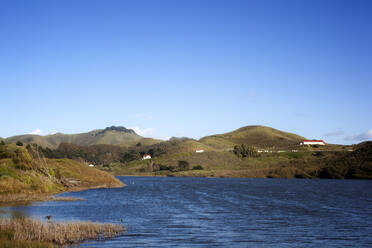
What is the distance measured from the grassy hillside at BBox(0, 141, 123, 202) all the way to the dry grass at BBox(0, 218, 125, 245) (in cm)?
2756

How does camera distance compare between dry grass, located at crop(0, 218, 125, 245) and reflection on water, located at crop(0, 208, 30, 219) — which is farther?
reflection on water, located at crop(0, 208, 30, 219)

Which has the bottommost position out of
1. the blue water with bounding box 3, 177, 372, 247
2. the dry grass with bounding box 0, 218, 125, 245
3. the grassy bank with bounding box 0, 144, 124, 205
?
the blue water with bounding box 3, 177, 372, 247

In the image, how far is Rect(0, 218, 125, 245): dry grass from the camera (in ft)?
92.1

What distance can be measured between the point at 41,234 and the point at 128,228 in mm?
10801

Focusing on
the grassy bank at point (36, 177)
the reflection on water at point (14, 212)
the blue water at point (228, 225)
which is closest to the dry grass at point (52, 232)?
the blue water at point (228, 225)

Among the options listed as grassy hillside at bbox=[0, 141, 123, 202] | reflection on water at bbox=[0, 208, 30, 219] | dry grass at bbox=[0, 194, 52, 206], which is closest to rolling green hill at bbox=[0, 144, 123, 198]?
grassy hillside at bbox=[0, 141, 123, 202]

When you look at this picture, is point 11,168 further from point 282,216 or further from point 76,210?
point 282,216

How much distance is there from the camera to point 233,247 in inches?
1190

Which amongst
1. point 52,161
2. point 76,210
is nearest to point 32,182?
point 76,210

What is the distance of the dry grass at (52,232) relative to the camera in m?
28.1

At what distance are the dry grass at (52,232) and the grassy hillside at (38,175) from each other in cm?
2756

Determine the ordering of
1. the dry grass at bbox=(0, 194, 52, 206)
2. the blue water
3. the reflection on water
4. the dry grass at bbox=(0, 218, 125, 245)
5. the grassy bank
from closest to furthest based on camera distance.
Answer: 1. the dry grass at bbox=(0, 218, 125, 245)
2. the blue water
3. the reflection on water
4. the dry grass at bbox=(0, 194, 52, 206)
5. the grassy bank

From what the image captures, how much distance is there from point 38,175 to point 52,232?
44644 millimetres

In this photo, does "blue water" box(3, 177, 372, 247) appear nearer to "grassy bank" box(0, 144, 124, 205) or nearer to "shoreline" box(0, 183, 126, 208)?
"shoreline" box(0, 183, 126, 208)
